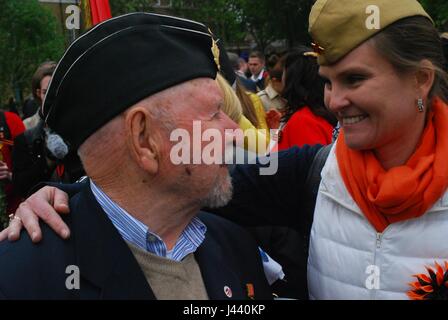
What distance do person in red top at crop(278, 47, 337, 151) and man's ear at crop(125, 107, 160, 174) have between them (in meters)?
2.29

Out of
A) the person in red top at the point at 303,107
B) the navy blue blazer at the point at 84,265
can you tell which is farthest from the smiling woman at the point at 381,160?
the person in red top at the point at 303,107

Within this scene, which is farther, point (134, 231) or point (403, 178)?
point (403, 178)

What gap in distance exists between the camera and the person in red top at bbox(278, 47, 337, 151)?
3.98 meters

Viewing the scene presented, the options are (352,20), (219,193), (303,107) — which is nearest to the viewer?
(219,193)

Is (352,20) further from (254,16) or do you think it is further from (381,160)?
(254,16)

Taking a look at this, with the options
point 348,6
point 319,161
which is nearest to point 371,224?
point 319,161

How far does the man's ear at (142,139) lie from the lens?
167 centimetres

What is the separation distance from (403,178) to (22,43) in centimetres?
1960

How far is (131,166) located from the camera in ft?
5.65

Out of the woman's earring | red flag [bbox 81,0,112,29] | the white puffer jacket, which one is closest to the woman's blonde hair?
the white puffer jacket

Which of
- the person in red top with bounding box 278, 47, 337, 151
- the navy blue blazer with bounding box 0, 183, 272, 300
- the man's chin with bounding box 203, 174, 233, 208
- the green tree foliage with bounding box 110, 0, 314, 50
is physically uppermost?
the man's chin with bounding box 203, 174, 233, 208

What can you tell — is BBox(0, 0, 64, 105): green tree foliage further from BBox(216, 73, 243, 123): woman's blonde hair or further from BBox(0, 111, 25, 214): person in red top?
BBox(216, 73, 243, 123): woman's blonde hair

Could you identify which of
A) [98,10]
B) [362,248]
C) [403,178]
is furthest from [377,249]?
[98,10]

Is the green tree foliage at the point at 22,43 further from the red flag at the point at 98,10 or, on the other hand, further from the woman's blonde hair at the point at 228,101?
the woman's blonde hair at the point at 228,101
